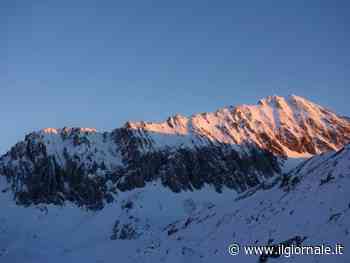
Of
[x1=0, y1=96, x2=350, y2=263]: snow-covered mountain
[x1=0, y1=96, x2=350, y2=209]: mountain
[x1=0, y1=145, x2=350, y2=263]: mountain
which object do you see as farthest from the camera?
[x1=0, y1=96, x2=350, y2=209]: mountain

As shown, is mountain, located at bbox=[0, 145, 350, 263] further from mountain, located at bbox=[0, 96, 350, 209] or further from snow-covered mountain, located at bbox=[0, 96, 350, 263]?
mountain, located at bbox=[0, 96, 350, 209]

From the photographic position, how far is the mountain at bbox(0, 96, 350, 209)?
12900 centimetres

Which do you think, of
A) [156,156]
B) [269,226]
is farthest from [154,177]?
[269,226]

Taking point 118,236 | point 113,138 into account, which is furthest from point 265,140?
point 118,236

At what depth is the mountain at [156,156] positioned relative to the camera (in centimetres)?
12900

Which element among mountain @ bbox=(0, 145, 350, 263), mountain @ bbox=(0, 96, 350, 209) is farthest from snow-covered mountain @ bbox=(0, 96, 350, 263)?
mountain @ bbox=(0, 145, 350, 263)

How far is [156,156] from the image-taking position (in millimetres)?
135500

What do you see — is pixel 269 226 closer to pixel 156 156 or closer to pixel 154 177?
pixel 154 177

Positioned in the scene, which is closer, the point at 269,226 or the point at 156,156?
the point at 269,226

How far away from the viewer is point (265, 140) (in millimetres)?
158375

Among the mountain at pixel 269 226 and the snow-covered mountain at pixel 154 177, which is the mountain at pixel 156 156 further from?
the mountain at pixel 269 226

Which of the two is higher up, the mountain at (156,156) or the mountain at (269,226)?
the mountain at (156,156)

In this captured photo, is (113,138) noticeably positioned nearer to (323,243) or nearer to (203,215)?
(203,215)

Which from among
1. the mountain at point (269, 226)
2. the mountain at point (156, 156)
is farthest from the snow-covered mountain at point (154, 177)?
the mountain at point (269, 226)
